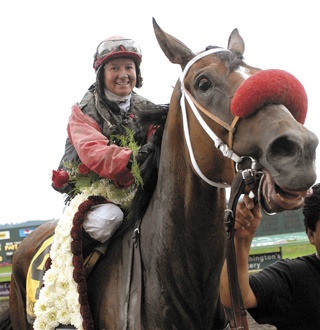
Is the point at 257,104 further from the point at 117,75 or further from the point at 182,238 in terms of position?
the point at 117,75

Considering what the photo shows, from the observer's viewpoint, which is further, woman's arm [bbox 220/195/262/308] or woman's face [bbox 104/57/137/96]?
woman's face [bbox 104/57/137/96]

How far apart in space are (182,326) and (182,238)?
45 cm

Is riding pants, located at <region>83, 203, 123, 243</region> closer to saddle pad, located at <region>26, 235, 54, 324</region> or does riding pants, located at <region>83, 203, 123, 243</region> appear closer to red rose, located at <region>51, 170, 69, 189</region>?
red rose, located at <region>51, 170, 69, 189</region>

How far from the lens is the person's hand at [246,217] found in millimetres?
2672

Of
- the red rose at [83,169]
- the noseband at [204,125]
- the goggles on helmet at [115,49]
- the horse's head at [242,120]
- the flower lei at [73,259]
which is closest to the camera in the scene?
the horse's head at [242,120]

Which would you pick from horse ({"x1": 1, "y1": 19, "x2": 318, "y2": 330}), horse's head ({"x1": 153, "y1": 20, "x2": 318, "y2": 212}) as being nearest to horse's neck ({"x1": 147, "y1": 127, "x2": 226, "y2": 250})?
horse ({"x1": 1, "y1": 19, "x2": 318, "y2": 330})

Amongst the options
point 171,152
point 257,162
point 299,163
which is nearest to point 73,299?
point 171,152

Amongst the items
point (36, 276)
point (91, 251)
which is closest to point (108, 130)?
point (91, 251)

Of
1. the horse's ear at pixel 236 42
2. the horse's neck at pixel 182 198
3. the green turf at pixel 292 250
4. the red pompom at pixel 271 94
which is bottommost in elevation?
the green turf at pixel 292 250

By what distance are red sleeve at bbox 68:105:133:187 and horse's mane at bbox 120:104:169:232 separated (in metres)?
0.10

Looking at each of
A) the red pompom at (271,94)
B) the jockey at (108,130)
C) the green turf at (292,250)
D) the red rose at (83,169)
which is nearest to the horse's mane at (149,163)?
the jockey at (108,130)

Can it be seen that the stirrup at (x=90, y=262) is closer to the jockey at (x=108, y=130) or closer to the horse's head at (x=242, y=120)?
the jockey at (x=108, y=130)

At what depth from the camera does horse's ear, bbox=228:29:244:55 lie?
3100 millimetres

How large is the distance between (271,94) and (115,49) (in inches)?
67.9
